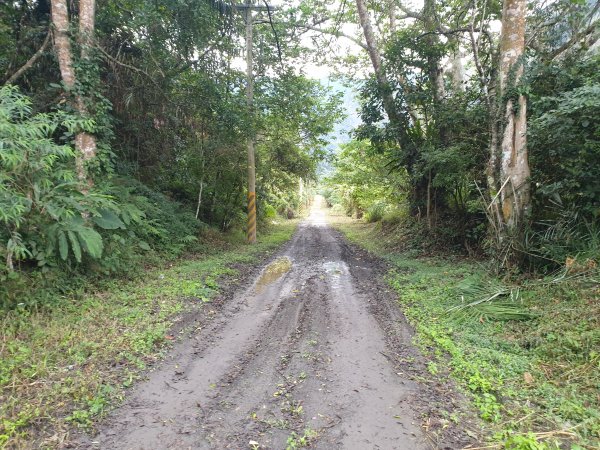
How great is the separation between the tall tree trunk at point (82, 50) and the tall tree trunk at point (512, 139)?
7.62m

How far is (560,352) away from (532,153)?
405 centimetres

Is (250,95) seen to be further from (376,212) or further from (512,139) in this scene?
(376,212)

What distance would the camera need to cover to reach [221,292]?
6.62m

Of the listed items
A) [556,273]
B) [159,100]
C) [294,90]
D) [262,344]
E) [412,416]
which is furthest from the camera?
[294,90]

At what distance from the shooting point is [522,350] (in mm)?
3988

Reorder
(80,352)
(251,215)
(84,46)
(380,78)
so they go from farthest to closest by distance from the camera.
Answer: (251,215) < (380,78) < (84,46) < (80,352)

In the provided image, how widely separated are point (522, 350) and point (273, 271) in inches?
227

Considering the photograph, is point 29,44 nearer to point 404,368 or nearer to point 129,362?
point 129,362

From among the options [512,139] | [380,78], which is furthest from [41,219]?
[380,78]

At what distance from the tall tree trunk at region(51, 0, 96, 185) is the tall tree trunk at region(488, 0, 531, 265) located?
25.0 ft

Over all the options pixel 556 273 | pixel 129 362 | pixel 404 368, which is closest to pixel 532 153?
pixel 556 273

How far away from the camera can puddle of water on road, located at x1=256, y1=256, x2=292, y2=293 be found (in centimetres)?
748

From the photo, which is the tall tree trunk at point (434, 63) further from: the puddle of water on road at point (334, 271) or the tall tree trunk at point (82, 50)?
the tall tree trunk at point (82, 50)

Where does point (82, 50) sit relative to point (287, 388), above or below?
above
